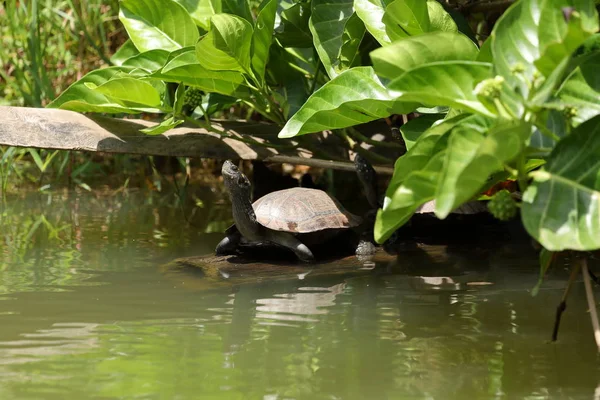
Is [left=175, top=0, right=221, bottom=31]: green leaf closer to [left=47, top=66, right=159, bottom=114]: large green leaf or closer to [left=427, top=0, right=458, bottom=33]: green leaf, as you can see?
[left=47, top=66, right=159, bottom=114]: large green leaf

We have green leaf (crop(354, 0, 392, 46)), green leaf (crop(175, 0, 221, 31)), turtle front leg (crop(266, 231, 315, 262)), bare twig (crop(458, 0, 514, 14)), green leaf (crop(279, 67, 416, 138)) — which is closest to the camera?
green leaf (crop(279, 67, 416, 138))

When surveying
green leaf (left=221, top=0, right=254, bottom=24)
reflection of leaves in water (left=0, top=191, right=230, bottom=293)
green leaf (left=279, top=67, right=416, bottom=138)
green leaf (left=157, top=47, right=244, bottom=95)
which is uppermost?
green leaf (left=221, top=0, right=254, bottom=24)

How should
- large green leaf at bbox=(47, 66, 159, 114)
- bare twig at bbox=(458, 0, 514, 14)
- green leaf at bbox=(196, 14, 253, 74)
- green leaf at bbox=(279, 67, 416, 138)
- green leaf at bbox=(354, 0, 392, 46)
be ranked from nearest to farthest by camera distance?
green leaf at bbox=(279, 67, 416, 138), green leaf at bbox=(354, 0, 392, 46), green leaf at bbox=(196, 14, 253, 74), large green leaf at bbox=(47, 66, 159, 114), bare twig at bbox=(458, 0, 514, 14)

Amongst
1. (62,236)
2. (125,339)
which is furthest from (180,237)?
(125,339)

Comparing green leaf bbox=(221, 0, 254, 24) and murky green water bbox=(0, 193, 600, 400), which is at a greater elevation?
green leaf bbox=(221, 0, 254, 24)

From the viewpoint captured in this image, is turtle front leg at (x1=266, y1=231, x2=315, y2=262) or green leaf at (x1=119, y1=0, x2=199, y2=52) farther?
green leaf at (x1=119, y1=0, x2=199, y2=52)

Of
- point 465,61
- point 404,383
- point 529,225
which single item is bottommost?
point 404,383

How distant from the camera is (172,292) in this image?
332 centimetres

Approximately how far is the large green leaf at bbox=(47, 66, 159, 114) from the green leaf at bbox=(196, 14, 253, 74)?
0.59m

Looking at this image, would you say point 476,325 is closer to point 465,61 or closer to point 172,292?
point 465,61

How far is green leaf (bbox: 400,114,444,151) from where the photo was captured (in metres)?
3.09

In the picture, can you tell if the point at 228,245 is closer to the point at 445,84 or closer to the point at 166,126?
the point at 166,126

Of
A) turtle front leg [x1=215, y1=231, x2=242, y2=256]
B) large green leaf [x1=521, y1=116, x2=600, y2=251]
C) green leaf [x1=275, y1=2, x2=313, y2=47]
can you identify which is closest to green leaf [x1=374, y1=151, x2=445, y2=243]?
large green leaf [x1=521, y1=116, x2=600, y2=251]

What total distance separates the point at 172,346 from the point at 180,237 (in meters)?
1.94
